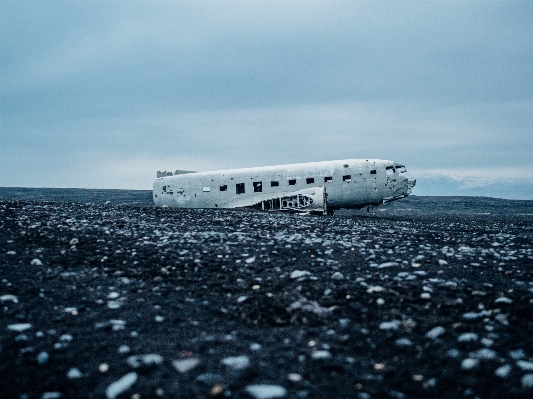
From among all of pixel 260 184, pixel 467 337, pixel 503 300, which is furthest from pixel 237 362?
pixel 260 184

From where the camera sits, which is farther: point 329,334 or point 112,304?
point 112,304

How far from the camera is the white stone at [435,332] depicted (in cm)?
492

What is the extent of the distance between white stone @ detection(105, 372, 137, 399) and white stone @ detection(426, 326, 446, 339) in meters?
4.03

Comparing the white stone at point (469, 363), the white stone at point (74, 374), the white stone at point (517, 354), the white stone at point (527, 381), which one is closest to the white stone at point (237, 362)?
the white stone at point (74, 374)

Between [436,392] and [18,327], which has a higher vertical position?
[18,327]

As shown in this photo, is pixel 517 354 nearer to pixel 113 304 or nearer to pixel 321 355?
pixel 321 355

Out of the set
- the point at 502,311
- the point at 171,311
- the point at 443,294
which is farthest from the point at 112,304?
the point at 502,311

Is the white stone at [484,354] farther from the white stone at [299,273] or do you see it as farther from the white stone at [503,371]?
the white stone at [299,273]

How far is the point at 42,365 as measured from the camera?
4.24m

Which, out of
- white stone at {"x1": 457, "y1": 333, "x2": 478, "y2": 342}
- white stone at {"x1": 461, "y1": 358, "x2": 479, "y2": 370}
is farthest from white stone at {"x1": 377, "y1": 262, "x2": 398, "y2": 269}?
white stone at {"x1": 461, "y1": 358, "x2": 479, "y2": 370}

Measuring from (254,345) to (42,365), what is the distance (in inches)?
106

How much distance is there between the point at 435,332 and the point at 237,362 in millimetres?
2946

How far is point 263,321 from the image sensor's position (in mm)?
5598

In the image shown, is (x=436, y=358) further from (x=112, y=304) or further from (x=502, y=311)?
(x=112, y=304)
